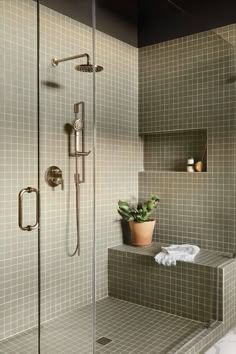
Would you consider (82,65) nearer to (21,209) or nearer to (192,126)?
(21,209)

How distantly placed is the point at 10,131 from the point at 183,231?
1.69 meters

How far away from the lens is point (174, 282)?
265 cm

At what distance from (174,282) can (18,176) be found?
4.47 feet

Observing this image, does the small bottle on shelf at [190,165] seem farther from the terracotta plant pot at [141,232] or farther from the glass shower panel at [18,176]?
the glass shower panel at [18,176]

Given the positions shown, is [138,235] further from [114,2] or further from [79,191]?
[114,2]

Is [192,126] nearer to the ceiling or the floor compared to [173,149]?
nearer to the ceiling

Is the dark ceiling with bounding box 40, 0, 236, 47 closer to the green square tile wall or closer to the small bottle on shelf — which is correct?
the green square tile wall

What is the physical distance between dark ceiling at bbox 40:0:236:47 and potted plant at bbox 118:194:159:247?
4.87ft

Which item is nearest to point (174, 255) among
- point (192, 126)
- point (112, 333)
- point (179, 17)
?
point (112, 333)

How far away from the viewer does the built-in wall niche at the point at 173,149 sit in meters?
3.13

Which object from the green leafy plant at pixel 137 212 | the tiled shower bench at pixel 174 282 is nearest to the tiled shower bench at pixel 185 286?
the tiled shower bench at pixel 174 282

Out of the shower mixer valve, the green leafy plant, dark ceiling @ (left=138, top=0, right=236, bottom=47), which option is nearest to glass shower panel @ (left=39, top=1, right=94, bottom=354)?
the shower mixer valve

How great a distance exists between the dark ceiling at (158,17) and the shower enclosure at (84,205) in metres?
0.03

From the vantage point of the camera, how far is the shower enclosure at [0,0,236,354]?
2238 millimetres
